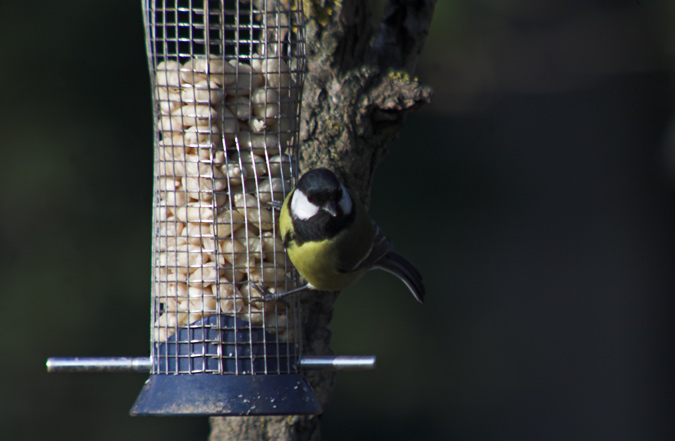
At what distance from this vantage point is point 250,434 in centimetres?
226

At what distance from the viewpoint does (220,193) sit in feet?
6.23

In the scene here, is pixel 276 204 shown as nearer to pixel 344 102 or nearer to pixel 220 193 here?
pixel 220 193

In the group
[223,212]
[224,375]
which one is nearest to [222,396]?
[224,375]

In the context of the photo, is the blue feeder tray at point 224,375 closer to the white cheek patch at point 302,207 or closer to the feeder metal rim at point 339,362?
the feeder metal rim at point 339,362

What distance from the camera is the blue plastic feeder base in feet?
5.62

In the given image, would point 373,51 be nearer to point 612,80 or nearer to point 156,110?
point 156,110

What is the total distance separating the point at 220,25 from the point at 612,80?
10.5 feet

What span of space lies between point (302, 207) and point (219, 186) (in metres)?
0.21

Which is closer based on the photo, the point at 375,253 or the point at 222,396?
the point at 222,396

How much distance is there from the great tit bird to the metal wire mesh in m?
0.07

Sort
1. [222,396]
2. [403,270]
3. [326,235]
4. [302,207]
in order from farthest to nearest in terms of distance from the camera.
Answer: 1. [403,270]
2. [326,235]
3. [302,207]
4. [222,396]

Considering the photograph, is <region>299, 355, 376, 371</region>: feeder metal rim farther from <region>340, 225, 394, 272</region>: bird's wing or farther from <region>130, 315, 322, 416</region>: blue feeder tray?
<region>340, 225, 394, 272</region>: bird's wing

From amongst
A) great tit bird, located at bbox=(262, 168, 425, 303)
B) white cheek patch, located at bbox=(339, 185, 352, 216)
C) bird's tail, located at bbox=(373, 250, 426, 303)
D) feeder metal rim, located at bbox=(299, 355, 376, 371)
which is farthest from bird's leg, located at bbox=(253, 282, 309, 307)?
bird's tail, located at bbox=(373, 250, 426, 303)

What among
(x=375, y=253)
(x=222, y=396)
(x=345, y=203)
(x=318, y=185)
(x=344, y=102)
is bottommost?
(x=222, y=396)
